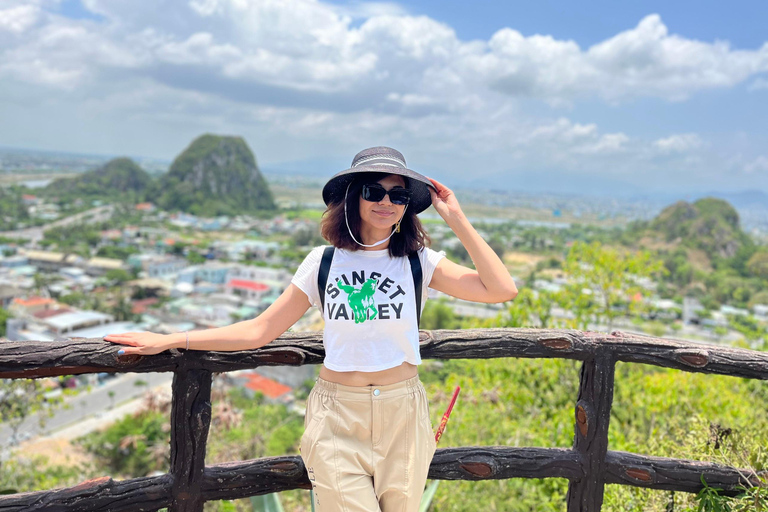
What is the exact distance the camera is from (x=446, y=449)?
1.79 metres

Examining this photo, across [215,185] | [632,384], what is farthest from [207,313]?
[215,185]

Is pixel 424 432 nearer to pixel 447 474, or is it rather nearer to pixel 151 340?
pixel 447 474

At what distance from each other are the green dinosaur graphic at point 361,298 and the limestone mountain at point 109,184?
390 ft

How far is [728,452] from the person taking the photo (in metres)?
1.96

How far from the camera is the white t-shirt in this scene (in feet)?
4.74

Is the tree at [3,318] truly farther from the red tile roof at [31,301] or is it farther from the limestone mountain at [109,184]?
the limestone mountain at [109,184]

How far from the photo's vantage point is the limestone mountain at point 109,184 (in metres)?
110

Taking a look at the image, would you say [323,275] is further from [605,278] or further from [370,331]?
[605,278]

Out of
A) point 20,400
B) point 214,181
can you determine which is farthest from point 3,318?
point 214,181

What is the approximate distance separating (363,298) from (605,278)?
19.8 feet

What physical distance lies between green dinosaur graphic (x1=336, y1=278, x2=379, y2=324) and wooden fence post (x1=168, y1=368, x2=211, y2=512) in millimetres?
516

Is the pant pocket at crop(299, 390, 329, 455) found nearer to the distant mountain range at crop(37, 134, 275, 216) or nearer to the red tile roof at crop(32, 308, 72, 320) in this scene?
the red tile roof at crop(32, 308, 72, 320)

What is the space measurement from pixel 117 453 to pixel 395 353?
18.2m

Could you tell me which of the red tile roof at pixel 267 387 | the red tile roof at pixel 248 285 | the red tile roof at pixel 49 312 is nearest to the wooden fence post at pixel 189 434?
the red tile roof at pixel 267 387
